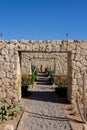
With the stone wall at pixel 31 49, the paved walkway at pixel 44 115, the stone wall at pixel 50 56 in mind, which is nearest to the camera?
the paved walkway at pixel 44 115

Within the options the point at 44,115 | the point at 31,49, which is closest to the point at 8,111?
the point at 44,115

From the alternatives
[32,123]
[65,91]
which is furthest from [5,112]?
[65,91]

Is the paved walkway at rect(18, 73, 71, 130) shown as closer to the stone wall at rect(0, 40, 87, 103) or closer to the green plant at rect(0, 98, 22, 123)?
the green plant at rect(0, 98, 22, 123)

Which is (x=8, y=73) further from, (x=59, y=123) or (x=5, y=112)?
(x=59, y=123)

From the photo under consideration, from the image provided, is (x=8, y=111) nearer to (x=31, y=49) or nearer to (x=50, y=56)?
(x=31, y=49)

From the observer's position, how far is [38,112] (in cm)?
1110

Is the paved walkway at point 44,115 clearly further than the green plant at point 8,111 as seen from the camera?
No

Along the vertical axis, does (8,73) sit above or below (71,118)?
above

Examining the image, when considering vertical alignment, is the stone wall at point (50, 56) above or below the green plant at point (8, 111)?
above

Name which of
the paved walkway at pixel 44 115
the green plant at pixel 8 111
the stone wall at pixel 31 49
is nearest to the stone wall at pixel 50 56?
the paved walkway at pixel 44 115

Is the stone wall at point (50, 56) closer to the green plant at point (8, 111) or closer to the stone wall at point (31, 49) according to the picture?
the stone wall at point (31, 49)

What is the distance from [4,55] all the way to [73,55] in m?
2.86

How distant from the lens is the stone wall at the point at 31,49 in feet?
40.8

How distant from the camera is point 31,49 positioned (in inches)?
496
